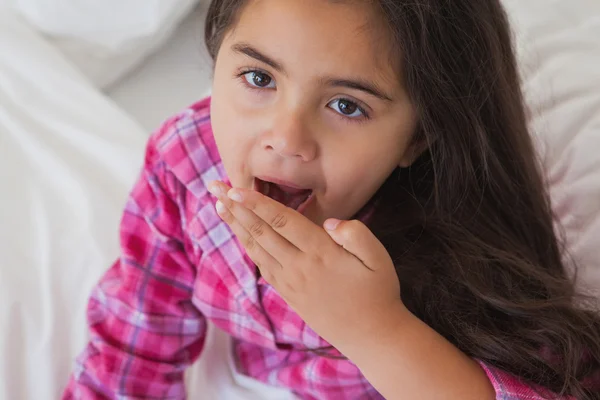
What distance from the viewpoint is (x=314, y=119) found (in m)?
0.63

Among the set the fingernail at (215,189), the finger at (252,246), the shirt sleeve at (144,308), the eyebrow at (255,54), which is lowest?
the shirt sleeve at (144,308)

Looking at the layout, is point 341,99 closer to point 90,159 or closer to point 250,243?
point 250,243

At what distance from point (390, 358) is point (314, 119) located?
0.84ft

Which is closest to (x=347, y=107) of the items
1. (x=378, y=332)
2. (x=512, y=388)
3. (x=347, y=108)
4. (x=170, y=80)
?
(x=347, y=108)

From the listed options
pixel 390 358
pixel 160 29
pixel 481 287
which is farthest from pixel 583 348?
pixel 160 29

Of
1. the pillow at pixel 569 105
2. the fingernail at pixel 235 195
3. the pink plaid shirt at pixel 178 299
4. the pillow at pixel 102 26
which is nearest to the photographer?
the fingernail at pixel 235 195

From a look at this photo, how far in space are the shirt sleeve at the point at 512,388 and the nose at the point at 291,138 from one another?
0.99ft

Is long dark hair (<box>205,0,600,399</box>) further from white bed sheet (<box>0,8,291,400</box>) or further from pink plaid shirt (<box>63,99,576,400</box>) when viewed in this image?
white bed sheet (<box>0,8,291,400</box>)

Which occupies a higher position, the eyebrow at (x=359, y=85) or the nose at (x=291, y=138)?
the eyebrow at (x=359, y=85)

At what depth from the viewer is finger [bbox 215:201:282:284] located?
1.99 ft

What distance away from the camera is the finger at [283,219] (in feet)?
1.92

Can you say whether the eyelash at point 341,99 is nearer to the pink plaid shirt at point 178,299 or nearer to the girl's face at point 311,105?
the girl's face at point 311,105

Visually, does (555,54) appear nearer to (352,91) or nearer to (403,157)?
(403,157)

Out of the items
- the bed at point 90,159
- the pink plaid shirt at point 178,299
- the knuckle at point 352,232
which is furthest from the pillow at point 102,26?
the knuckle at point 352,232
